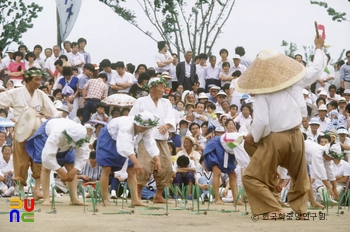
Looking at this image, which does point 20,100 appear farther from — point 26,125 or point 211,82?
point 211,82

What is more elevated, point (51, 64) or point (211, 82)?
point (51, 64)

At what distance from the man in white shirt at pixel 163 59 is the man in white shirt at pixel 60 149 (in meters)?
7.91

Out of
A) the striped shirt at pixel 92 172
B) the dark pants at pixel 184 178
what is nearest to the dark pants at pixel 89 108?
the striped shirt at pixel 92 172

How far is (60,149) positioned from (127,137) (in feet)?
2.87

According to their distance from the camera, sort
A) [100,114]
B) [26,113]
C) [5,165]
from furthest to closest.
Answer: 1. [100,114]
2. [5,165]
3. [26,113]

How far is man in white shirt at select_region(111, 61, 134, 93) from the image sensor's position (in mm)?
18484

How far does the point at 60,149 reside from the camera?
11148mm

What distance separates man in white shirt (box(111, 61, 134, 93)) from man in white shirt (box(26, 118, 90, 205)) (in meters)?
6.89

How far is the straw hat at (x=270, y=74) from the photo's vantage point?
9.27 m

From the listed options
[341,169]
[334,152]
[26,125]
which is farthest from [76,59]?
[334,152]

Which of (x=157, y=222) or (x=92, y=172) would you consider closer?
(x=157, y=222)

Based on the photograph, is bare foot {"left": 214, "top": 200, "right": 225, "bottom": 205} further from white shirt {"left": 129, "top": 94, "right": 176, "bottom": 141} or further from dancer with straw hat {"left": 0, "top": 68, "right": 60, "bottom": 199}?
dancer with straw hat {"left": 0, "top": 68, "right": 60, "bottom": 199}

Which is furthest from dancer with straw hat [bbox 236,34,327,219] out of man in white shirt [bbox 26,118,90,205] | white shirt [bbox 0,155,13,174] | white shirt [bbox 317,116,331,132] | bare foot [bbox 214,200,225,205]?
white shirt [bbox 317,116,331,132]

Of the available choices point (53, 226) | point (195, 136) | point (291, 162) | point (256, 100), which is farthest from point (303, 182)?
point (195, 136)
